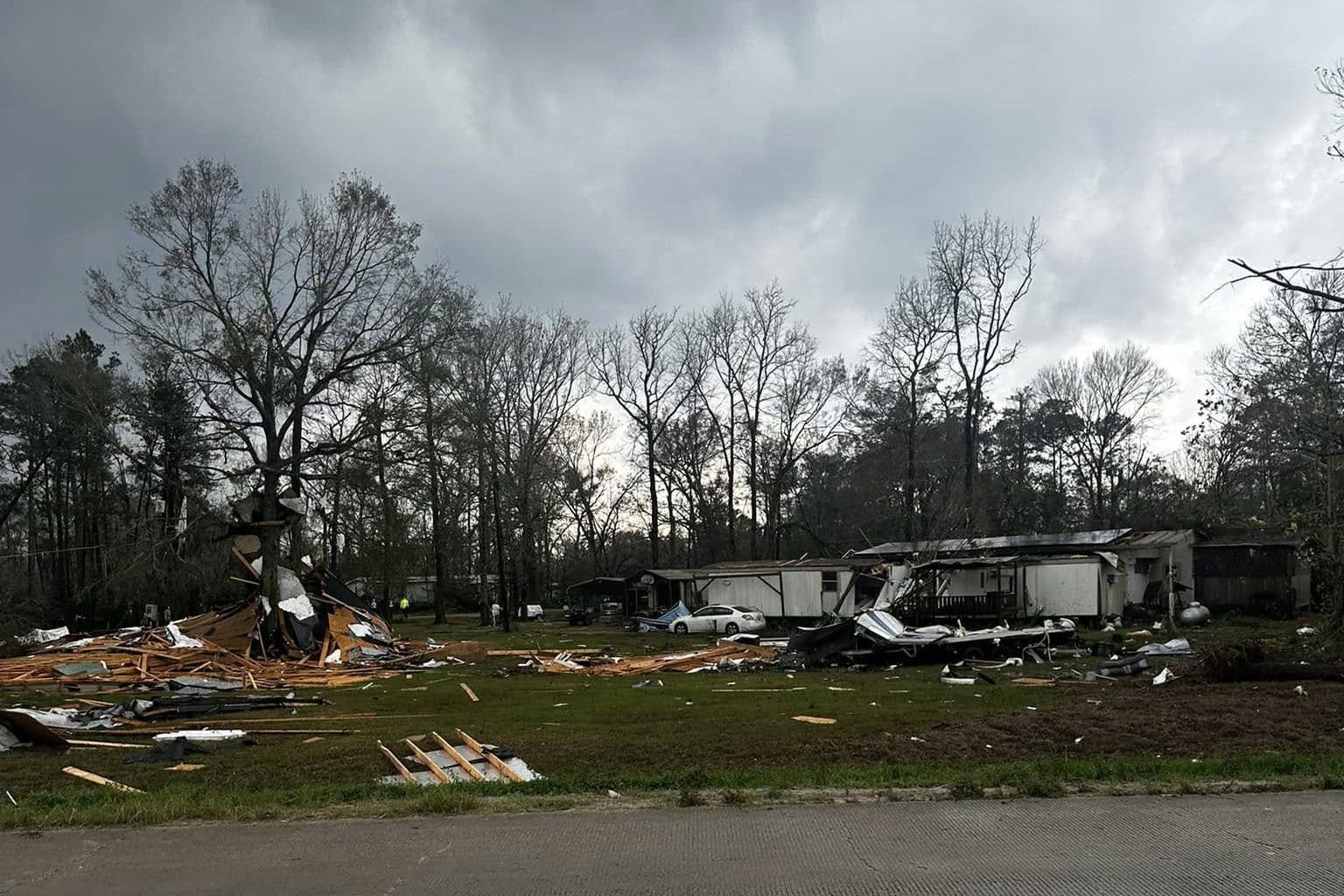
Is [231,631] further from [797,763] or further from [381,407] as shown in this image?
[797,763]

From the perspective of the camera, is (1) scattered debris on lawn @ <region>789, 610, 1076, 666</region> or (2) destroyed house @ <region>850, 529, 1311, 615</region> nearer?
(1) scattered debris on lawn @ <region>789, 610, 1076, 666</region>

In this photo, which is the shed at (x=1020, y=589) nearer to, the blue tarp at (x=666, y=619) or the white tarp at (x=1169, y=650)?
the white tarp at (x=1169, y=650)

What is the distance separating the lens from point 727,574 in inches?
1646

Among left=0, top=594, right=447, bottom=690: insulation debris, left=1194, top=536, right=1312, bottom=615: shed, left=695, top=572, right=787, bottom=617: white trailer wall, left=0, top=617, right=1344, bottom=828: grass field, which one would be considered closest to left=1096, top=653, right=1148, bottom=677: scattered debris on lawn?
left=0, top=617, right=1344, bottom=828: grass field

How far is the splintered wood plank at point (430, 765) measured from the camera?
896 cm

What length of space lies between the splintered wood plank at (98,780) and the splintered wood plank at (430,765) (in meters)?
2.56

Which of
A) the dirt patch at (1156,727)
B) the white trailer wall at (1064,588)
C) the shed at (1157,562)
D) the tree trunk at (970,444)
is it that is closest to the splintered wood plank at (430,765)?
the dirt patch at (1156,727)

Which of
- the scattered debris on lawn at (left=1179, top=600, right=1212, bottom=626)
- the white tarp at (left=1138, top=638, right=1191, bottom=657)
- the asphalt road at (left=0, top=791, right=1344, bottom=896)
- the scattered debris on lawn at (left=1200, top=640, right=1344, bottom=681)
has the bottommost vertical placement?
the scattered debris on lawn at (left=1179, top=600, right=1212, bottom=626)

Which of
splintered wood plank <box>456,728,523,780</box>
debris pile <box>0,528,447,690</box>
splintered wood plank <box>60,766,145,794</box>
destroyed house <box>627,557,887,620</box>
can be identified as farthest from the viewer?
destroyed house <box>627,557,887,620</box>

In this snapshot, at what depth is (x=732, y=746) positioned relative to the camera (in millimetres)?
10938

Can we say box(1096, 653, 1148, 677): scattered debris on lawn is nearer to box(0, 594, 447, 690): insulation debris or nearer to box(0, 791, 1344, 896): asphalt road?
box(0, 791, 1344, 896): asphalt road

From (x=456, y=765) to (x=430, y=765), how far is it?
0.25 metres

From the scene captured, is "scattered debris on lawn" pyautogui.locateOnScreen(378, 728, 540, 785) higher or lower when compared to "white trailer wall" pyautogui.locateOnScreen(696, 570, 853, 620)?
higher

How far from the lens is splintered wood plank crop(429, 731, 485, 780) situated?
902 centimetres
